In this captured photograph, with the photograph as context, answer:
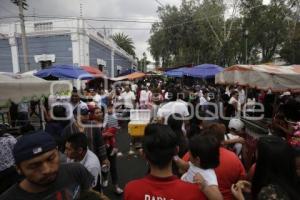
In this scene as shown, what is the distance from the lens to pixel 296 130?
4.42 m

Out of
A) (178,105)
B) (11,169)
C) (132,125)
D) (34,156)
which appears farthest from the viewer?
(132,125)

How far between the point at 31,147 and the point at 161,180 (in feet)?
2.84

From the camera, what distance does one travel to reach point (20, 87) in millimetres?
5434

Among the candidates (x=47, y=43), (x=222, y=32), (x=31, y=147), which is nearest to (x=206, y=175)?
(x=31, y=147)

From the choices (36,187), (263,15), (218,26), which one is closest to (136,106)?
(36,187)

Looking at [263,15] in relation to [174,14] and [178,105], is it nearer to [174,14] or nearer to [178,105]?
[174,14]

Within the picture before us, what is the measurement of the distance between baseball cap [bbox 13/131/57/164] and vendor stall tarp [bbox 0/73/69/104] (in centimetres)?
349

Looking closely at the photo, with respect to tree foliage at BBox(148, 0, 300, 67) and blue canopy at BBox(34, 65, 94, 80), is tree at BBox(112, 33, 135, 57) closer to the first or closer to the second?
tree foliage at BBox(148, 0, 300, 67)

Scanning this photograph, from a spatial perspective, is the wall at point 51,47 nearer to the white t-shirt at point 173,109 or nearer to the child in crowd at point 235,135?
the white t-shirt at point 173,109

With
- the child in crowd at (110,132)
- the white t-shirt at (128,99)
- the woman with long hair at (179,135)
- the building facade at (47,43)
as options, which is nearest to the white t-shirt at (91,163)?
the woman with long hair at (179,135)

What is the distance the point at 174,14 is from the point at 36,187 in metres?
32.8

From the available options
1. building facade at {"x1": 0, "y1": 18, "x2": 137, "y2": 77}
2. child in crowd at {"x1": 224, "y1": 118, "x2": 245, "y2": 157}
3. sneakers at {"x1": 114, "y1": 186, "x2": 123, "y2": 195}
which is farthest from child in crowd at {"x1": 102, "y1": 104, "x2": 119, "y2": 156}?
building facade at {"x1": 0, "y1": 18, "x2": 137, "y2": 77}

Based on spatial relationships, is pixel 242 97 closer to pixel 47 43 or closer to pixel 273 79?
pixel 273 79

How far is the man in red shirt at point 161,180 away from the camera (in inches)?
70.1
